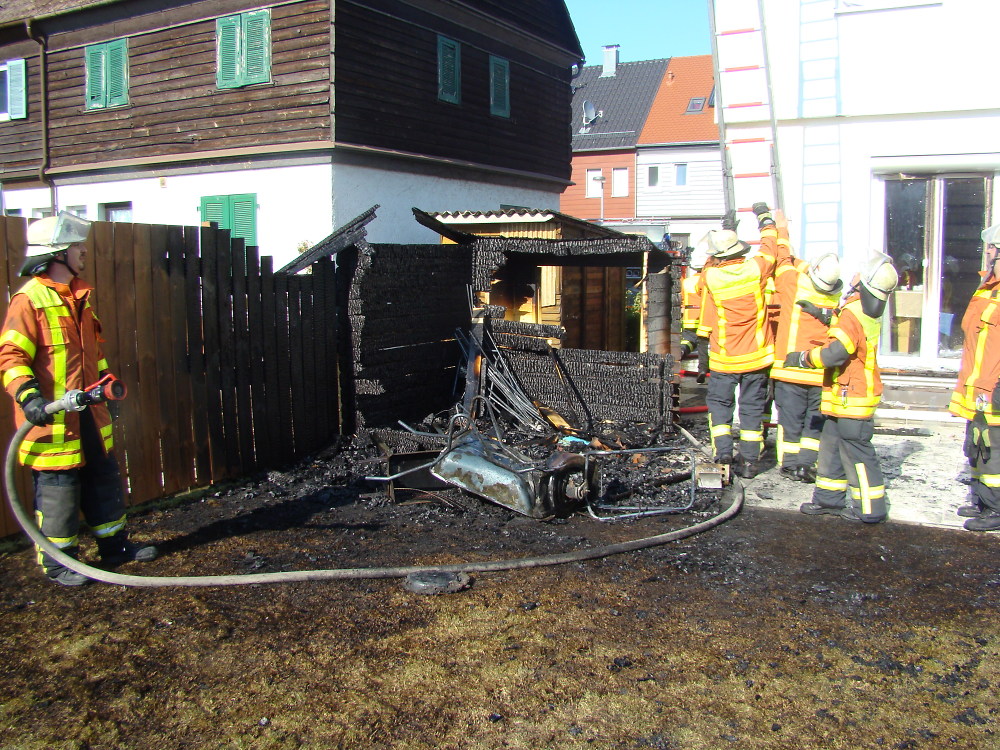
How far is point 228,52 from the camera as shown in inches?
534

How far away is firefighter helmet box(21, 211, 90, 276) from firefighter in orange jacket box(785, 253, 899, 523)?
4.68 metres

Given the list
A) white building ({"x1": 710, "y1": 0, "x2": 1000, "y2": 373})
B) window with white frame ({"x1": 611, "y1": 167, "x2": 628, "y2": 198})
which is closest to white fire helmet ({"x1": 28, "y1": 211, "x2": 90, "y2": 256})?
white building ({"x1": 710, "y1": 0, "x2": 1000, "y2": 373})

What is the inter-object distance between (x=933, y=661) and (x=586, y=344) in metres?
8.80

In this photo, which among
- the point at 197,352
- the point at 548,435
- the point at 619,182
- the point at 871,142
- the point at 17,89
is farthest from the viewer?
the point at 619,182

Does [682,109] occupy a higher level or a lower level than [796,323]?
higher

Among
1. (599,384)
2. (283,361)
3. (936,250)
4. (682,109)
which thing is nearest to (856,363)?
(599,384)

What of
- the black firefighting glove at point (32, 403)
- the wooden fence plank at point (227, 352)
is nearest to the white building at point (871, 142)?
the wooden fence plank at point (227, 352)

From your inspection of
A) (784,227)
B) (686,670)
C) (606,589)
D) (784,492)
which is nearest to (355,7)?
(784,227)

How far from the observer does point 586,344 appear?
1222 cm

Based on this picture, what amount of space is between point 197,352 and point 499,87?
11.9m

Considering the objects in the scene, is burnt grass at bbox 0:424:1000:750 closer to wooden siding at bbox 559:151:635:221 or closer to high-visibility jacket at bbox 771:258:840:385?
high-visibility jacket at bbox 771:258:840:385

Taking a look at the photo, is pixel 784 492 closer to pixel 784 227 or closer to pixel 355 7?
pixel 784 227

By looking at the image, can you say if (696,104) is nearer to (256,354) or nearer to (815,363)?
(815,363)

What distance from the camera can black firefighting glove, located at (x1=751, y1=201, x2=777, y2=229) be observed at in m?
7.68
